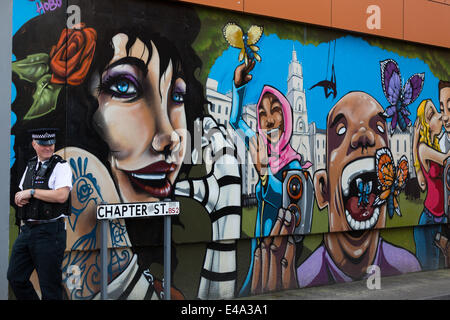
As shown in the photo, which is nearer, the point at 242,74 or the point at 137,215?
the point at 137,215

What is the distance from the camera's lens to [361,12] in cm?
970

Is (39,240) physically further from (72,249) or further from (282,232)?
(282,232)

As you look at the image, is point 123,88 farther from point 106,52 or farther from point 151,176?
point 151,176

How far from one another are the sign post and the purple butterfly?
4572 millimetres

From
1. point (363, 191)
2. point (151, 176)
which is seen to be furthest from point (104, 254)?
point (363, 191)

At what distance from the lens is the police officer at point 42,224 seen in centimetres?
623

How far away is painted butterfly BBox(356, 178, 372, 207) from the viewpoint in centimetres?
968

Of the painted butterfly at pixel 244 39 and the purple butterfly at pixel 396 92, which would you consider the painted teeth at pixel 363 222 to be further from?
the painted butterfly at pixel 244 39

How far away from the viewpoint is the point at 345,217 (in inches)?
374

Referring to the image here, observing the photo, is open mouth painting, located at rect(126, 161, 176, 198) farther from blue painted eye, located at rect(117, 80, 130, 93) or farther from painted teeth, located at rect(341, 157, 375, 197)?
painted teeth, located at rect(341, 157, 375, 197)

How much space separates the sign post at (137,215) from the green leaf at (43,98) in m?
1.19

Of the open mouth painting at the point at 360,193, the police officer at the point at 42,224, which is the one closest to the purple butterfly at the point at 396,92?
the open mouth painting at the point at 360,193

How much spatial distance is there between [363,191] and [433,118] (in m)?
2.26

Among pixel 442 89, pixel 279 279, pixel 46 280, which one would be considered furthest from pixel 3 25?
pixel 442 89
